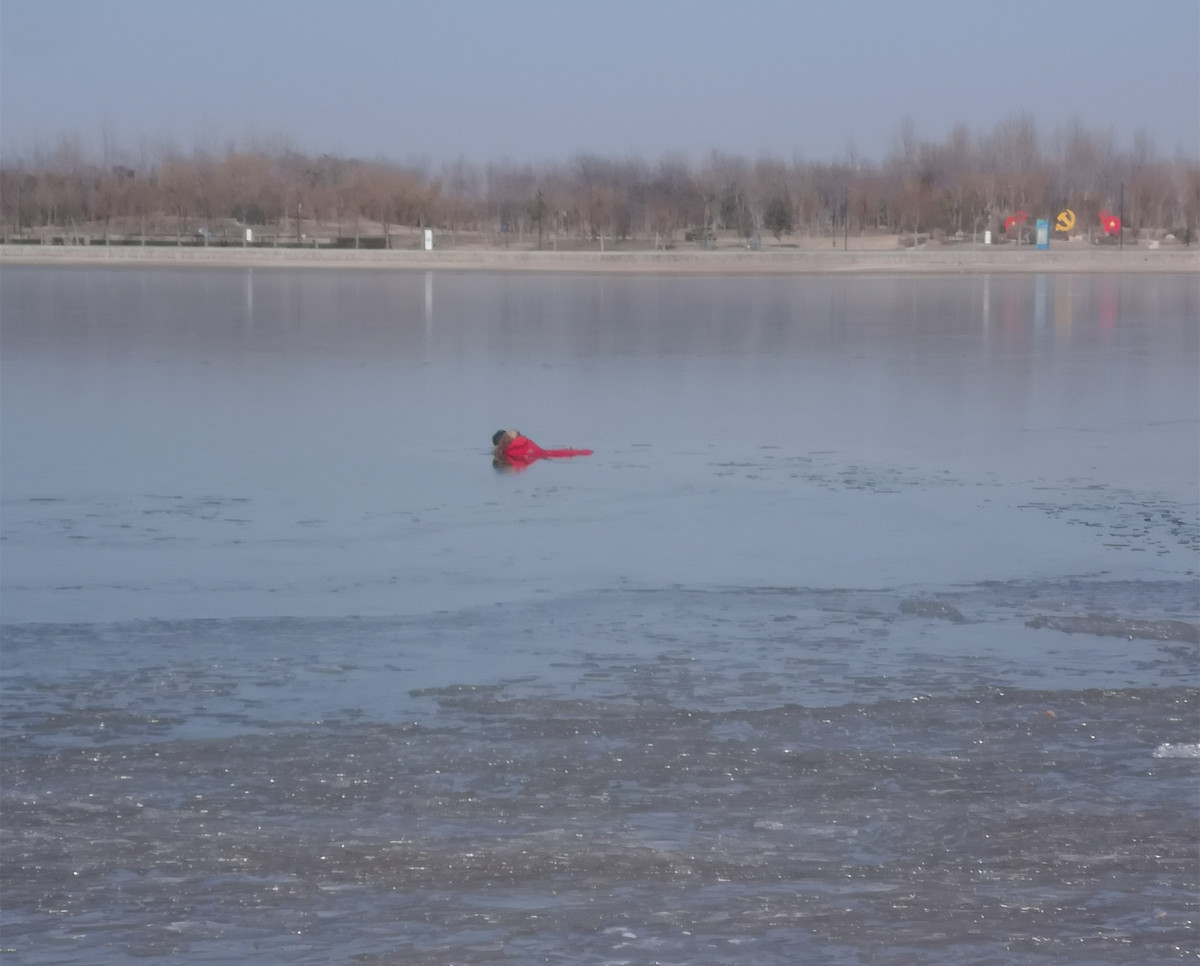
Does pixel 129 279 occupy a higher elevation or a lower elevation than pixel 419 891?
higher

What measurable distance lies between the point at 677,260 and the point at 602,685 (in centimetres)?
4764

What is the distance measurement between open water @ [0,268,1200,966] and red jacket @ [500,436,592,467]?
0.24 m

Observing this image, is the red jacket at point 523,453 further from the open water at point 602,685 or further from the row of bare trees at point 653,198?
the row of bare trees at point 653,198

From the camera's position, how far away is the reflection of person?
31.1 ft

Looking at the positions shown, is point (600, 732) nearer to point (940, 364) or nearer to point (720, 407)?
point (720, 407)

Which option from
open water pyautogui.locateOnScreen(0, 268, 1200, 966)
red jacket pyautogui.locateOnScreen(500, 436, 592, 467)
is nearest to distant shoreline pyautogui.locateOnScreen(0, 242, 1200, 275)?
red jacket pyautogui.locateOnScreen(500, 436, 592, 467)

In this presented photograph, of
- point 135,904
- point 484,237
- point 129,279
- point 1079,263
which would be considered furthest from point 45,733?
point 484,237

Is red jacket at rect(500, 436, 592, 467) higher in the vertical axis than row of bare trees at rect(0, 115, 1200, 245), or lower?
lower

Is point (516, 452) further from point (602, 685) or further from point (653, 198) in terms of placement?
point (653, 198)

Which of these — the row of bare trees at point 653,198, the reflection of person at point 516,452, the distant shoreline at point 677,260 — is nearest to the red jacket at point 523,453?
the reflection of person at point 516,452

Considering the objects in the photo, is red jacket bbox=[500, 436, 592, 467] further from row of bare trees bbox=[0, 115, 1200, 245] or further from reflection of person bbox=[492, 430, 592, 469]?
row of bare trees bbox=[0, 115, 1200, 245]

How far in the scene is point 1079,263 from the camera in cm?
4897

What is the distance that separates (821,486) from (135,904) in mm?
5808

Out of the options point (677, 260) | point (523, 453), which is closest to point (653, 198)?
point (677, 260)
